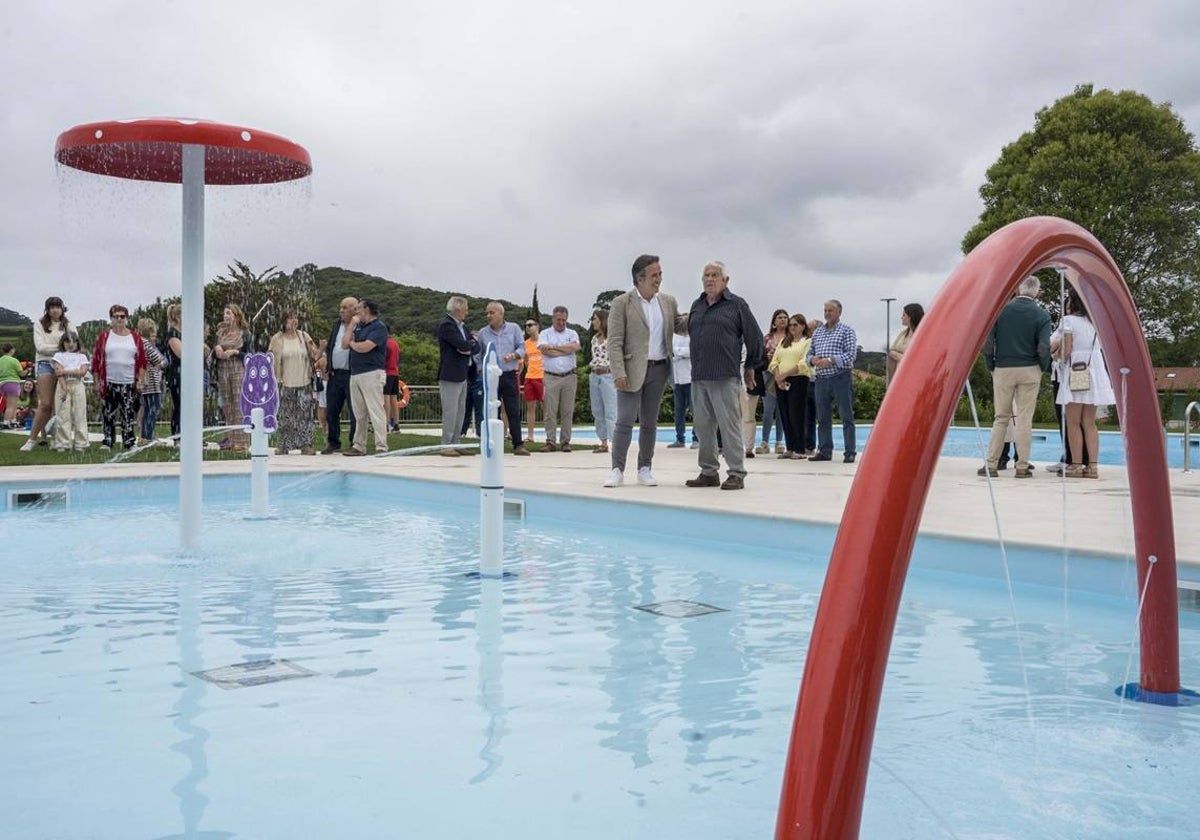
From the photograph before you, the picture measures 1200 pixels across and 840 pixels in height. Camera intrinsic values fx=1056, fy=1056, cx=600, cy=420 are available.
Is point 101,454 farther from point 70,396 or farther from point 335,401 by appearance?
point 335,401

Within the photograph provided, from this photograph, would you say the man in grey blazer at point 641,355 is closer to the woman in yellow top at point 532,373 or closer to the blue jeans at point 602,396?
the blue jeans at point 602,396

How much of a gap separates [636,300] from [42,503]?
5410mm

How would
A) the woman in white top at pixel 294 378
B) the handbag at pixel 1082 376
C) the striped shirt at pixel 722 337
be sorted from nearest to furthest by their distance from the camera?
the striped shirt at pixel 722 337 < the handbag at pixel 1082 376 < the woman in white top at pixel 294 378

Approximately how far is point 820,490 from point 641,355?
6.06 feet

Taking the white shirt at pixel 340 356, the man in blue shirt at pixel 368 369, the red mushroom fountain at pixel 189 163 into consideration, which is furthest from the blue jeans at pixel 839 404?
the red mushroom fountain at pixel 189 163

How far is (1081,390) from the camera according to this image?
30.6 ft

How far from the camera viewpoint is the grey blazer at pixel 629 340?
29.0 feet

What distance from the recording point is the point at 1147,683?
3.31 meters

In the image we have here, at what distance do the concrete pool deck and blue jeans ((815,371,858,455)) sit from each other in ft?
0.99

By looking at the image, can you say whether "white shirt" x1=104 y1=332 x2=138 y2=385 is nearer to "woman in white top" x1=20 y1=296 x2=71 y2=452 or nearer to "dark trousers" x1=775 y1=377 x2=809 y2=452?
"woman in white top" x1=20 y1=296 x2=71 y2=452

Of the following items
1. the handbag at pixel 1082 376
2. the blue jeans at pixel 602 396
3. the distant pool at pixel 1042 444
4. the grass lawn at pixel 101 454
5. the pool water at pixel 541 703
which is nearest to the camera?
the pool water at pixel 541 703

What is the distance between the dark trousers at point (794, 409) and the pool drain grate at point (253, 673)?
9524 mm

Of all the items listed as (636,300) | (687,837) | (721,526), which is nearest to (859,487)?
(687,837)

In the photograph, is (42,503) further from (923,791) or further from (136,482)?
(923,791)
